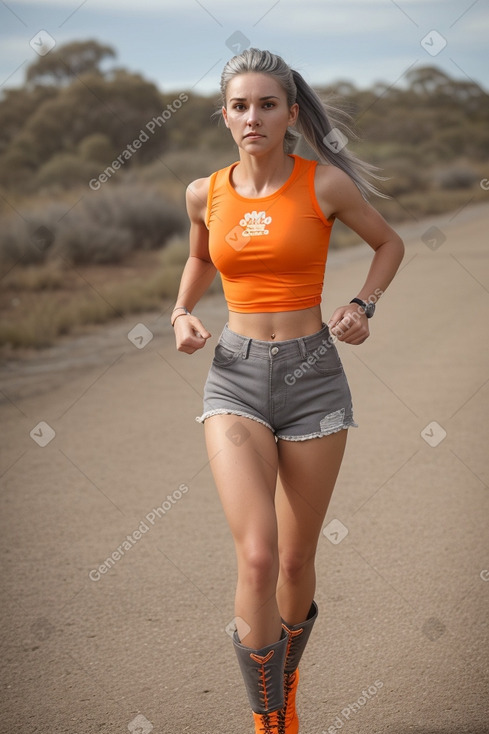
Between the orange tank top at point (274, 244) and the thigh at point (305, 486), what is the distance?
0.45 meters

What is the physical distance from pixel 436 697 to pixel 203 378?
495 cm

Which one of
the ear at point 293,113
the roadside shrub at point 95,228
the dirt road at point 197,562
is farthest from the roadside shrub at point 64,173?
the ear at point 293,113

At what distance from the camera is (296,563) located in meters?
2.91

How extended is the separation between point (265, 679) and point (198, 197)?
5.19 feet

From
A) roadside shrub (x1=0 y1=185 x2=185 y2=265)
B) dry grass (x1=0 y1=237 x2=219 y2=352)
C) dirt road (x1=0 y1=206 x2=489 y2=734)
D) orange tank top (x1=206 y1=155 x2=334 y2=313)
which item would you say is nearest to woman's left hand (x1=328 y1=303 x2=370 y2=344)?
orange tank top (x1=206 y1=155 x2=334 y2=313)

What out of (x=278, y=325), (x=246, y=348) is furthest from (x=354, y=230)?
(x=246, y=348)

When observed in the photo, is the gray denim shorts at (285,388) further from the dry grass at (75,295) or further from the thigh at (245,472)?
the dry grass at (75,295)

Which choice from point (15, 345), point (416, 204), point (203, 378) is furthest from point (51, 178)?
point (203, 378)

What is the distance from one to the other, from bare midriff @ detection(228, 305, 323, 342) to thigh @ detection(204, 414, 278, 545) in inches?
11.3

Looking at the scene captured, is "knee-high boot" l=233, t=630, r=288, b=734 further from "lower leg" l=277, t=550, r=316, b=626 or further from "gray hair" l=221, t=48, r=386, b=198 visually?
"gray hair" l=221, t=48, r=386, b=198

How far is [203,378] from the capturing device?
7.95m

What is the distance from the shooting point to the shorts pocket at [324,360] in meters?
2.79

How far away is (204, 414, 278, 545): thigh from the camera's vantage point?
8.52 feet

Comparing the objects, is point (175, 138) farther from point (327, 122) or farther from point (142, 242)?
point (327, 122)
